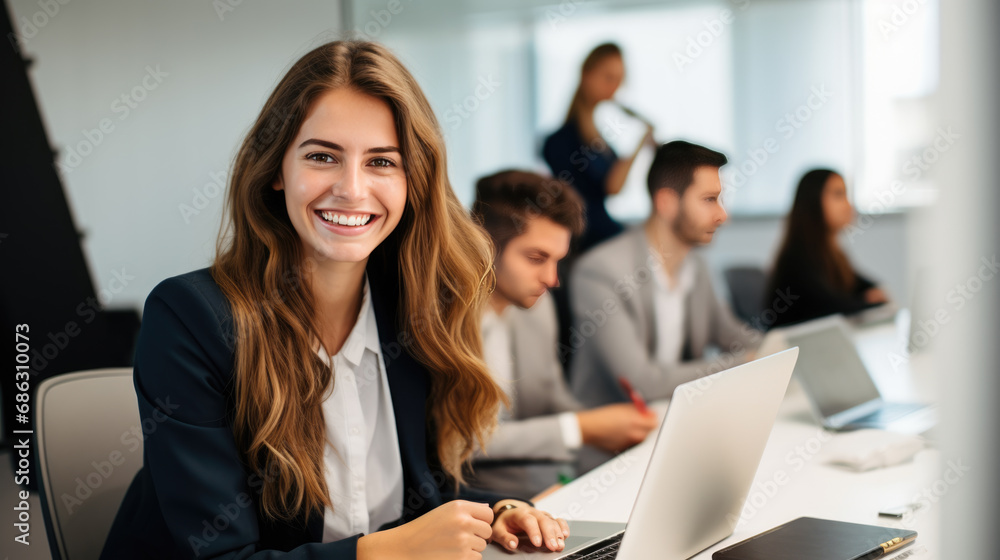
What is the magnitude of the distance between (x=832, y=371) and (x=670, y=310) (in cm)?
64

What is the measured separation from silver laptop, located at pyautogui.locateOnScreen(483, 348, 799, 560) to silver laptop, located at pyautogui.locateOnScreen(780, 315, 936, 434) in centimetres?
76

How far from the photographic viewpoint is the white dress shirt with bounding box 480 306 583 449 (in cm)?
179

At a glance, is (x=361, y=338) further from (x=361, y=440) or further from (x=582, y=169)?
(x=582, y=169)

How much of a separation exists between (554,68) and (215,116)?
2257 millimetres

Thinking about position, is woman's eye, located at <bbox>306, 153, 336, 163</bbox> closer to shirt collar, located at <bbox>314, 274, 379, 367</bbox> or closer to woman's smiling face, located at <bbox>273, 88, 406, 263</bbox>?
woman's smiling face, located at <bbox>273, 88, 406, 263</bbox>

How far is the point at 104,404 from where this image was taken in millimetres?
1297

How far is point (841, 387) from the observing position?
182 cm

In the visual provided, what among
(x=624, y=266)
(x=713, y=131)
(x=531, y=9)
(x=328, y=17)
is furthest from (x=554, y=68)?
(x=624, y=266)

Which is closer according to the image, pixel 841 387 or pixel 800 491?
pixel 800 491

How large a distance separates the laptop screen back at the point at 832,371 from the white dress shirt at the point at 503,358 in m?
0.51

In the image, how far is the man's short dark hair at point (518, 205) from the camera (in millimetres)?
1769

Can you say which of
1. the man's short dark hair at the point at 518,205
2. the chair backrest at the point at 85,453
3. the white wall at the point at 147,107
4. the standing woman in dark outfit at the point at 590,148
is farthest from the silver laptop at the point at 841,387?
the white wall at the point at 147,107

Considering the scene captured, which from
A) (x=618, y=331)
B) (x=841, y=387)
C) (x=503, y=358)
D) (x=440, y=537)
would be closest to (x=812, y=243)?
(x=618, y=331)

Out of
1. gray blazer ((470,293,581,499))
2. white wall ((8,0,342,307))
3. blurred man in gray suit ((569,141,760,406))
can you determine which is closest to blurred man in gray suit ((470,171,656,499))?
gray blazer ((470,293,581,499))
